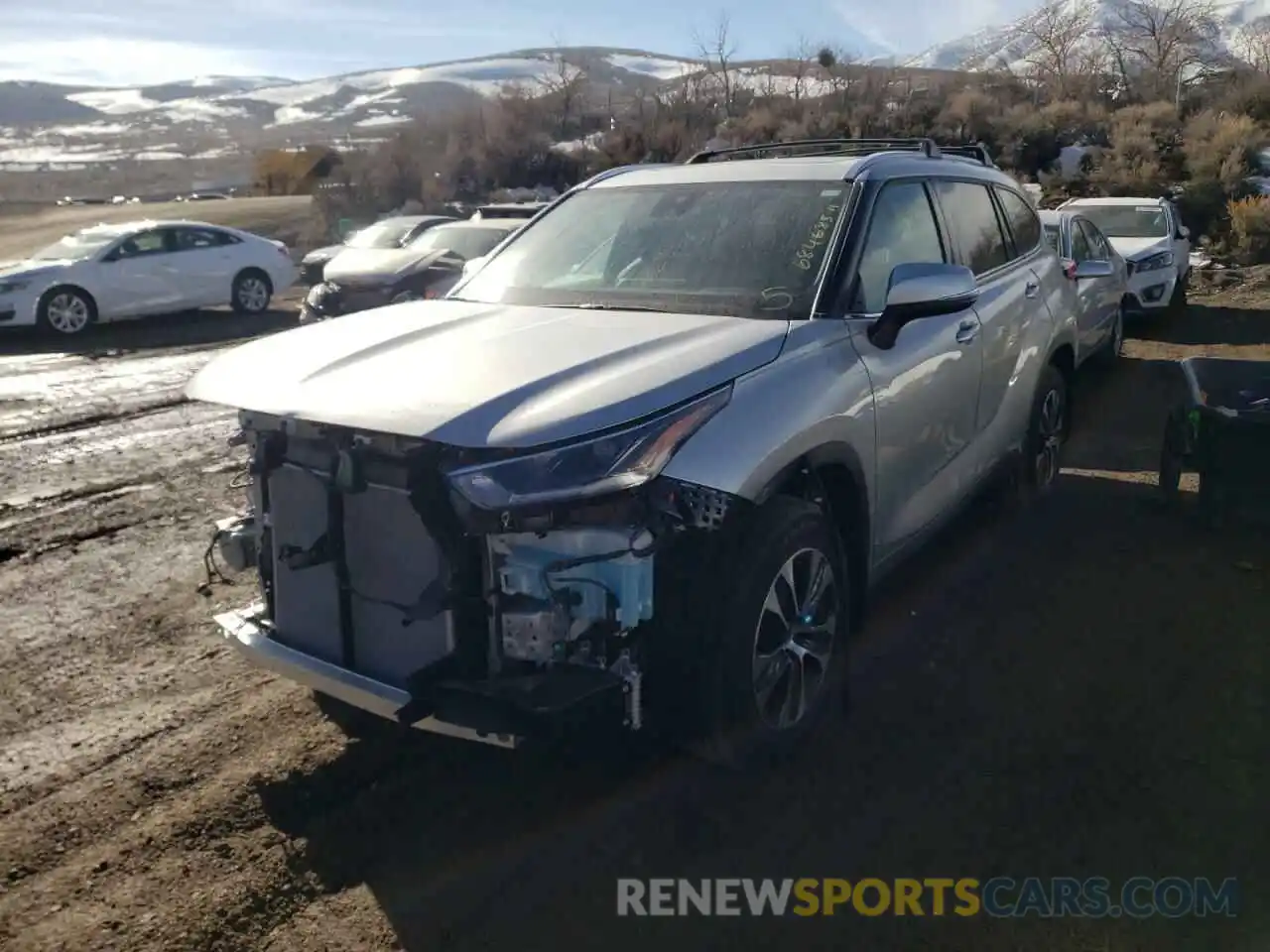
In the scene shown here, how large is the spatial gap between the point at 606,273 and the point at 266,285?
571 inches

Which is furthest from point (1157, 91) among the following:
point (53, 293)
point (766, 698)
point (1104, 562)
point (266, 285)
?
point (766, 698)

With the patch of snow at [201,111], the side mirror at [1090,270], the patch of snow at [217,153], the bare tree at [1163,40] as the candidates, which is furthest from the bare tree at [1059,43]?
the patch of snow at [201,111]

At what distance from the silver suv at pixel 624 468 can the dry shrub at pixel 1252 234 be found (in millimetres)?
15947

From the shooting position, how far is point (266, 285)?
17.5 m

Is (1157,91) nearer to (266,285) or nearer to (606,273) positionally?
(266,285)

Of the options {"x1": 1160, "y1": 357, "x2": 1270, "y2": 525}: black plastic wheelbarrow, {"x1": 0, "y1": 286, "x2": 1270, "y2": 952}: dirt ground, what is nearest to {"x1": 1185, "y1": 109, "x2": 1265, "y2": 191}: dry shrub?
{"x1": 1160, "y1": 357, "x2": 1270, "y2": 525}: black plastic wheelbarrow

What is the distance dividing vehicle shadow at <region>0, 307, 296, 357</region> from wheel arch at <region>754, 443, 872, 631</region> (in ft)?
38.5

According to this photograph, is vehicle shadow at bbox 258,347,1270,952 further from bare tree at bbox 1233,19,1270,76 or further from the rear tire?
bare tree at bbox 1233,19,1270,76

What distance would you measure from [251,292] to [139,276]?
1.90m

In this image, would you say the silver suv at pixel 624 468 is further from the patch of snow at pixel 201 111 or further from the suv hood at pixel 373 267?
the patch of snow at pixel 201 111

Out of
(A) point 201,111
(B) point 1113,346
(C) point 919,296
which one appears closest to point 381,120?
(A) point 201,111

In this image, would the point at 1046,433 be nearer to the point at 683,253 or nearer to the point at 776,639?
the point at 683,253

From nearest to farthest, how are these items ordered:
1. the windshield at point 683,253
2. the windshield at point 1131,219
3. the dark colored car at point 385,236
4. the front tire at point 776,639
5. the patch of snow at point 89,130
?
Result: the front tire at point 776,639 < the windshield at point 683,253 < the windshield at point 1131,219 < the dark colored car at point 385,236 < the patch of snow at point 89,130

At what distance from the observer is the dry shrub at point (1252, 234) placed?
17.8 metres
